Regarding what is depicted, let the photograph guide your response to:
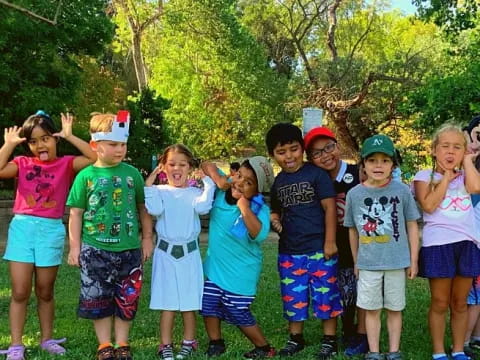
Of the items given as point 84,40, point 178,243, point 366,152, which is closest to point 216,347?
point 178,243

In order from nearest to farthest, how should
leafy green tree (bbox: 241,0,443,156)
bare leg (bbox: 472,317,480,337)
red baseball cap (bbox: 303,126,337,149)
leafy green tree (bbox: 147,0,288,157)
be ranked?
red baseball cap (bbox: 303,126,337,149) → bare leg (bbox: 472,317,480,337) → leafy green tree (bbox: 241,0,443,156) → leafy green tree (bbox: 147,0,288,157)

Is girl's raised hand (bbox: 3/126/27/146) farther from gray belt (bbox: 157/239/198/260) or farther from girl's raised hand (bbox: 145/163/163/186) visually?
gray belt (bbox: 157/239/198/260)

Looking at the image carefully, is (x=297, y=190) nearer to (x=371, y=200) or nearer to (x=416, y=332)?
(x=371, y=200)

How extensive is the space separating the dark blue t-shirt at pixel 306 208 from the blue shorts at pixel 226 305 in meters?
0.48

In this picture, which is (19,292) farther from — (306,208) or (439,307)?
(439,307)

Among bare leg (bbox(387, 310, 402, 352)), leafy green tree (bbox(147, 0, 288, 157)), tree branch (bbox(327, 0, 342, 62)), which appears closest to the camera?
bare leg (bbox(387, 310, 402, 352))

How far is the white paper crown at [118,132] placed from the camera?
12.8 ft

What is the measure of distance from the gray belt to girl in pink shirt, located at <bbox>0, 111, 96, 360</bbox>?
68 centimetres

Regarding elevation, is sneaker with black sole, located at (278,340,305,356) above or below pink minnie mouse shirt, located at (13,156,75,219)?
below

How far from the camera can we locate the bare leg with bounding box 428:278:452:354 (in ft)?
12.6

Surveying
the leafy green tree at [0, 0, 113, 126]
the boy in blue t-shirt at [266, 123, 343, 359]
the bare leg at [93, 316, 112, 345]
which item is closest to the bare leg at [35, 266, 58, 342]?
the bare leg at [93, 316, 112, 345]

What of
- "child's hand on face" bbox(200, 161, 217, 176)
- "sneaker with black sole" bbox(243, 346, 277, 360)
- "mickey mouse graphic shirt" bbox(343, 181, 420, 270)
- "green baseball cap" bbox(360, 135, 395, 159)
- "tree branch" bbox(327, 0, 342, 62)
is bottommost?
"sneaker with black sole" bbox(243, 346, 277, 360)

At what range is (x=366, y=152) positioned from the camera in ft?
12.7

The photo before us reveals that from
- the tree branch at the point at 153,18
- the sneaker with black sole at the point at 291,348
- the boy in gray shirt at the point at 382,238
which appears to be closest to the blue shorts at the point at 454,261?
the boy in gray shirt at the point at 382,238
